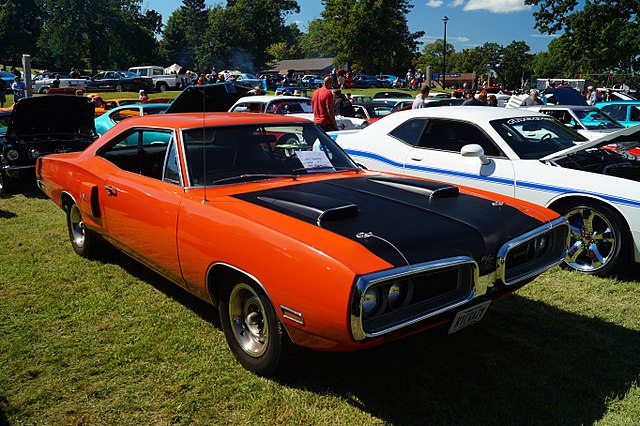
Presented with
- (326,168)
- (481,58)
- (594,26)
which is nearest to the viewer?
(326,168)

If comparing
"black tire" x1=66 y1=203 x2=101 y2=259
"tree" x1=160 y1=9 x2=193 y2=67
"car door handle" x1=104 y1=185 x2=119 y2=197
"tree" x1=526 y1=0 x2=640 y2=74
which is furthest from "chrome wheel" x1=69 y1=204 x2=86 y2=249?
"tree" x1=160 y1=9 x2=193 y2=67

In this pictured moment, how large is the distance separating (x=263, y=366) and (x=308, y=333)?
0.59m

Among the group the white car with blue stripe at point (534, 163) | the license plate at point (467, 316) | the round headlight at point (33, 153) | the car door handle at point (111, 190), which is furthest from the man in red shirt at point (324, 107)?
the license plate at point (467, 316)

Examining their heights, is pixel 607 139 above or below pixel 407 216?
above

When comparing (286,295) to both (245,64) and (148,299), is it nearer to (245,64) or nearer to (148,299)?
(148,299)

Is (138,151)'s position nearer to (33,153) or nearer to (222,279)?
(222,279)

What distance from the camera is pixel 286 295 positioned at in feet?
8.52

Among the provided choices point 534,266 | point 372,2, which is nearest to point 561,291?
point 534,266

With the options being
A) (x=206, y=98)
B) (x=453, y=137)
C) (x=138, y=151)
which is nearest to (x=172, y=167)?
(x=138, y=151)

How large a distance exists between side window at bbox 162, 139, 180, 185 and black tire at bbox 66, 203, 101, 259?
4.93 feet

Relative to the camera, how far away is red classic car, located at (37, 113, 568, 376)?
2.49 m

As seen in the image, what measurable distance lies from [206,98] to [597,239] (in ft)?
21.4

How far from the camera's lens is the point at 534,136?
224 inches

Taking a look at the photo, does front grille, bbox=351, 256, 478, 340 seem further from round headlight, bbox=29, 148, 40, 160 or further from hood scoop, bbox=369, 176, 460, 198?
round headlight, bbox=29, 148, 40, 160
